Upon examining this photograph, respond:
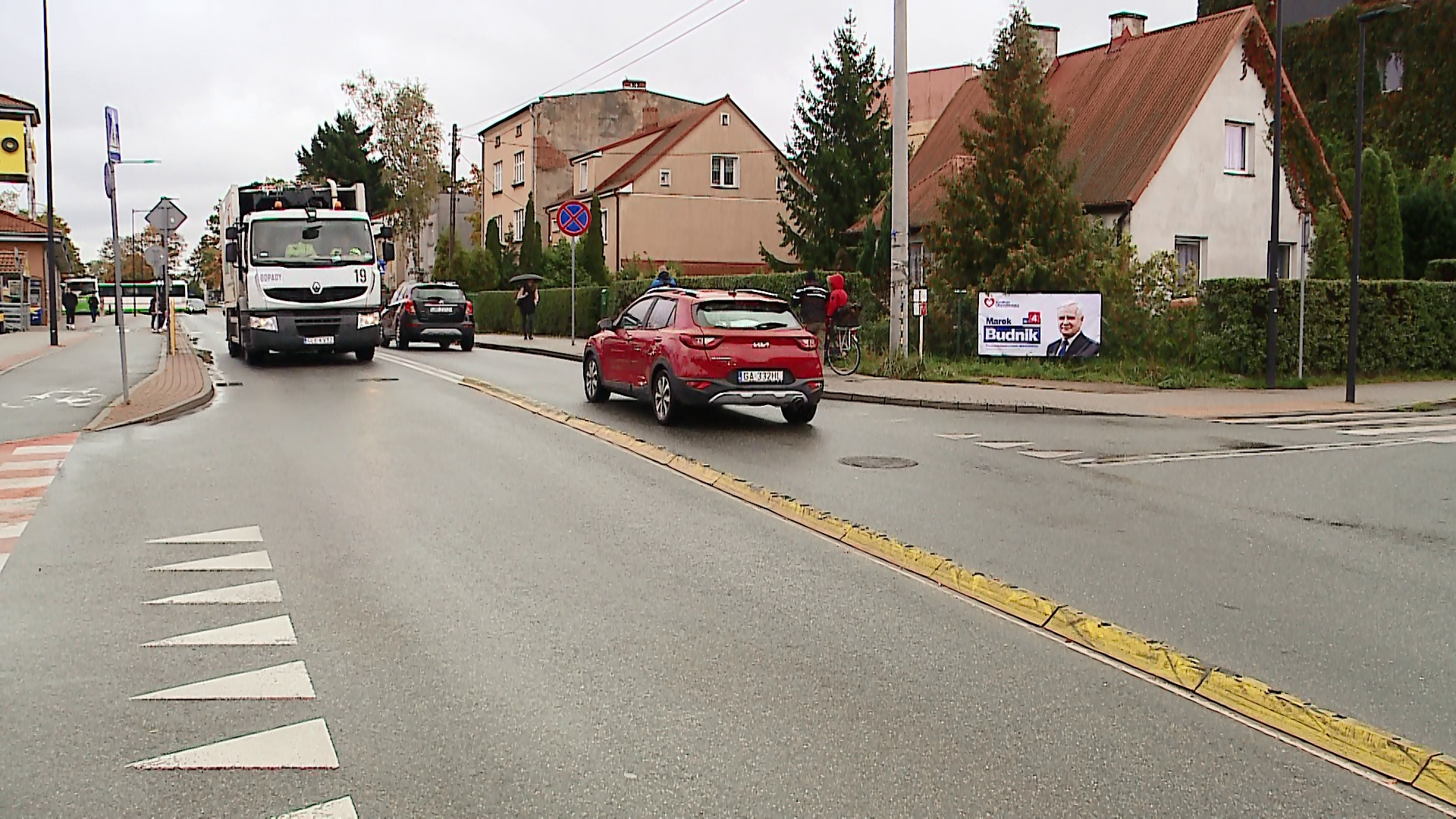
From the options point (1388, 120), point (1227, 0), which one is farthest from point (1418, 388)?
point (1227, 0)

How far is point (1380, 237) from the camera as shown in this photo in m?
30.6

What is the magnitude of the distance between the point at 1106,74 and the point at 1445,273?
35.7 feet

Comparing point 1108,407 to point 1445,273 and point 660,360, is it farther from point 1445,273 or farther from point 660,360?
point 1445,273

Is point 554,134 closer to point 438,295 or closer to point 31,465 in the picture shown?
point 438,295

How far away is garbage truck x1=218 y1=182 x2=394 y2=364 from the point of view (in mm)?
23078

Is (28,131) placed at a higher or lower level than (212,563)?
higher

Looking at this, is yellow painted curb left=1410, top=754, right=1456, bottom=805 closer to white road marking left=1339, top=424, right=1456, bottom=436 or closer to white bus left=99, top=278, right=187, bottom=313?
white road marking left=1339, top=424, right=1456, bottom=436

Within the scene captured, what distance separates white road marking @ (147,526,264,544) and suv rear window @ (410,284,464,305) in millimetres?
24088

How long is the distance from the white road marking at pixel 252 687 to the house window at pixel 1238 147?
106 feet

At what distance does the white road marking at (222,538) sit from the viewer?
815 centimetres

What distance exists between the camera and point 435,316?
104ft

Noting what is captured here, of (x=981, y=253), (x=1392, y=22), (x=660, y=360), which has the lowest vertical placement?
(x=660, y=360)

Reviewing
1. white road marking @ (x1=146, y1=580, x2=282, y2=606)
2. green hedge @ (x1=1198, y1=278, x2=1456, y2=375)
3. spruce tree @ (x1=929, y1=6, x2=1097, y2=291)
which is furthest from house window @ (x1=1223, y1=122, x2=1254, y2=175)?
white road marking @ (x1=146, y1=580, x2=282, y2=606)

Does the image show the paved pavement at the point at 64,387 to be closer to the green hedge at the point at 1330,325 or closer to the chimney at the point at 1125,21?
the green hedge at the point at 1330,325
